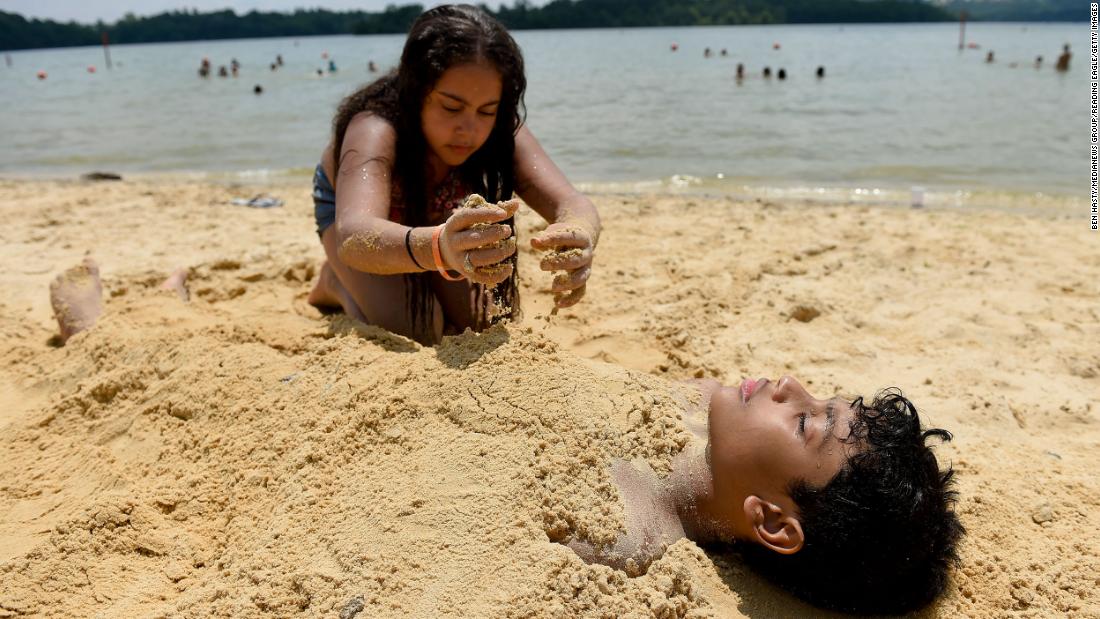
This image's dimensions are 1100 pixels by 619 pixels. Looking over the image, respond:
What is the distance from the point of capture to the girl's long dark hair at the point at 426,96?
96.0 inches

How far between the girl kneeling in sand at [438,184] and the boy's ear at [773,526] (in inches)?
32.0

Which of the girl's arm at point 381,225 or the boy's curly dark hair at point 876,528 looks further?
the girl's arm at point 381,225

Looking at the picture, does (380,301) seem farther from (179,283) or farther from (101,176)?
(101,176)

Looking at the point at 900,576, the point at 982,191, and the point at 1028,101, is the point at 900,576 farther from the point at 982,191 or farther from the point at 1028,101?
the point at 1028,101

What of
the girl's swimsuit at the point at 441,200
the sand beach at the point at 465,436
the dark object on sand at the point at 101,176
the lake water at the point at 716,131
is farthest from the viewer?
the dark object on sand at the point at 101,176

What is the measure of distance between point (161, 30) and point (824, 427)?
94612mm

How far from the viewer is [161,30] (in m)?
80.1

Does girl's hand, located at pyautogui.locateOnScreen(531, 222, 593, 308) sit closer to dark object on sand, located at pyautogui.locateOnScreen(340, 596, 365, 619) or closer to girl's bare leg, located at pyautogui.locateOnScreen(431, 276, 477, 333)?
girl's bare leg, located at pyautogui.locateOnScreen(431, 276, 477, 333)

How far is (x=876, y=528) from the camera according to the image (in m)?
1.60

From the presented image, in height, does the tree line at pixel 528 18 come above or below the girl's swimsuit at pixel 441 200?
above

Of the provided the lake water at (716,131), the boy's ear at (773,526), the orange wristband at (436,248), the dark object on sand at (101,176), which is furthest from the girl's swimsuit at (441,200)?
the dark object on sand at (101,176)

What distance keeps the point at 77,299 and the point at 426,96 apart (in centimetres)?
179

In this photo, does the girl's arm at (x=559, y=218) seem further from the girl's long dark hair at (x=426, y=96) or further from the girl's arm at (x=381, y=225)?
the girl's arm at (x=381, y=225)

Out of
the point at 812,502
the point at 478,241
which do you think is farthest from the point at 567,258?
the point at 812,502
